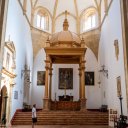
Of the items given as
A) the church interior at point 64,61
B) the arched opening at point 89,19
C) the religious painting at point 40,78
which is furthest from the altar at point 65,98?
the arched opening at point 89,19

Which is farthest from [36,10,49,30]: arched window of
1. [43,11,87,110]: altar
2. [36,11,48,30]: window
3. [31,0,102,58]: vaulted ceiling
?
[43,11,87,110]: altar

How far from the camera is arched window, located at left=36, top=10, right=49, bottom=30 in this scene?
2329 centimetres

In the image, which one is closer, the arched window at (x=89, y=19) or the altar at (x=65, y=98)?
the altar at (x=65, y=98)

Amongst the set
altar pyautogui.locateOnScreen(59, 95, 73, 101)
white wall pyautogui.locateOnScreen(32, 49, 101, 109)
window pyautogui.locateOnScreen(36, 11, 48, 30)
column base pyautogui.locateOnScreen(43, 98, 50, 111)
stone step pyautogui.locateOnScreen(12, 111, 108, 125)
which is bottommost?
stone step pyautogui.locateOnScreen(12, 111, 108, 125)

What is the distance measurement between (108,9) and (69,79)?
27.9ft

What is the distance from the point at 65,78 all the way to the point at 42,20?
680cm

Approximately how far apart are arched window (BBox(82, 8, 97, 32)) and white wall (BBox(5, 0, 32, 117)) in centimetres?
697

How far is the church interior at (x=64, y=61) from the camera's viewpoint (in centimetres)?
1355

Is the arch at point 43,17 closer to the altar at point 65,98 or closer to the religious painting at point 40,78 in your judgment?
the religious painting at point 40,78

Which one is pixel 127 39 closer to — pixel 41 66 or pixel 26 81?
pixel 26 81

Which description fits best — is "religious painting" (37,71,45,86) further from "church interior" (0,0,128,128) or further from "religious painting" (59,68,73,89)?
"religious painting" (59,68,73,89)

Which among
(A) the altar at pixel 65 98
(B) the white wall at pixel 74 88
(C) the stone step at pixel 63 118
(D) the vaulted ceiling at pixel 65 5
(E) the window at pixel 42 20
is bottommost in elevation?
(C) the stone step at pixel 63 118

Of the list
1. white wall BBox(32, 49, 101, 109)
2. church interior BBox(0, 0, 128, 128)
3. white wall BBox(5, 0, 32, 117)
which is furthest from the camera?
white wall BBox(32, 49, 101, 109)

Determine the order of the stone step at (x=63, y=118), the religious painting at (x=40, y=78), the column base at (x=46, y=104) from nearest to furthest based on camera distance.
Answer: the stone step at (x=63, y=118)
the column base at (x=46, y=104)
the religious painting at (x=40, y=78)
